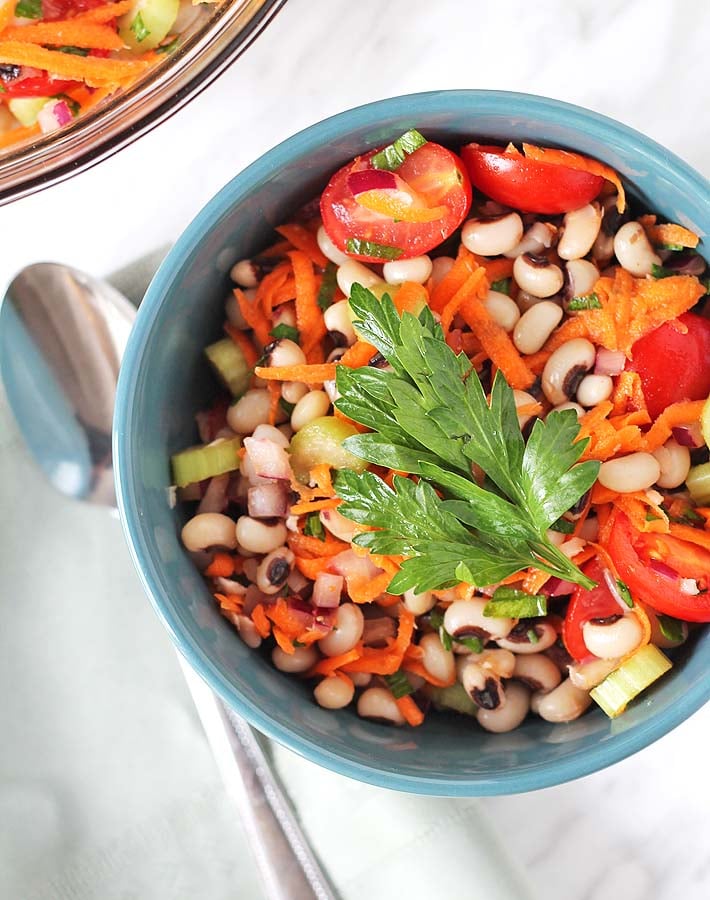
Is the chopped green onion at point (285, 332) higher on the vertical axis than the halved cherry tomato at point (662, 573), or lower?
higher

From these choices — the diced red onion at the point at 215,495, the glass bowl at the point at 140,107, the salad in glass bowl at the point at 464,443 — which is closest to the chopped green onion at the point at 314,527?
the salad in glass bowl at the point at 464,443

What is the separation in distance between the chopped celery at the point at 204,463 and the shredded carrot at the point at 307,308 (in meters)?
0.14

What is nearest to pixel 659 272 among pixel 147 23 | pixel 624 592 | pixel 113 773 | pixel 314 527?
pixel 624 592

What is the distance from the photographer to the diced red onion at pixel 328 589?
1.05 m

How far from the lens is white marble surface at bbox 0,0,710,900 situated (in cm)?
127

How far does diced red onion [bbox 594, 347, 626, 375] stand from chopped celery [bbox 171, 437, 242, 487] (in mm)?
387

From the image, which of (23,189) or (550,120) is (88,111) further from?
(550,120)

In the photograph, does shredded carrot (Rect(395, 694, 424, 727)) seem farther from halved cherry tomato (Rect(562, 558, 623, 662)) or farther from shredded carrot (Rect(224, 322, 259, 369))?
shredded carrot (Rect(224, 322, 259, 369))

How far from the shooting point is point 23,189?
1.13 metres

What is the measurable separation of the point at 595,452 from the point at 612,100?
0.53m

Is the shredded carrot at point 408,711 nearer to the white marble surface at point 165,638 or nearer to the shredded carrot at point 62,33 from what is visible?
the white marble surface at point 165,638

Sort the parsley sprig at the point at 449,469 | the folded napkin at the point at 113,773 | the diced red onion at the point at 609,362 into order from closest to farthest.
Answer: the parsley sprig at the point at 449,469
the diced red onion at the point at 609,362
the folded napkin at the point at 113,773

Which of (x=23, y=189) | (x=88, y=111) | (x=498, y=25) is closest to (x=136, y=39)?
(x=88, y=111)

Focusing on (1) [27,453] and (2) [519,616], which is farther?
(1) [27,453]
